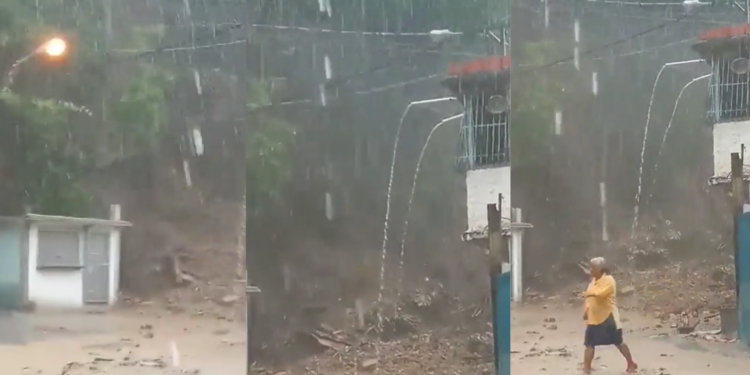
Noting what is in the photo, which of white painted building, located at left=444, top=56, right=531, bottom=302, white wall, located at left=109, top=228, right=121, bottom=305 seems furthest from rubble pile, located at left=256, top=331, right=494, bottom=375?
white wall, located at left=109, top=228, right=121, bottom=305

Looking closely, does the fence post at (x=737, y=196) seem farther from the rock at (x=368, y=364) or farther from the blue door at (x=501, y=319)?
the rock at (x=368, y=364)

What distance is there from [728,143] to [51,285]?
3645 mm

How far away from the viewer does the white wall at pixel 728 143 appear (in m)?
4.11

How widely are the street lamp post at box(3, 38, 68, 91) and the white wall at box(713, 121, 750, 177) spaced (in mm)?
3463

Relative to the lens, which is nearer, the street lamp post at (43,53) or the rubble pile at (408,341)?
the street lamp post at (43,53)

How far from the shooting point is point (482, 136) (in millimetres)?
4074

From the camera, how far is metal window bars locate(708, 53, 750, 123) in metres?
4.11

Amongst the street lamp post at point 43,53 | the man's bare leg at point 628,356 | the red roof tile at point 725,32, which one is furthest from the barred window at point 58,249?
the red roof tile at point 725,32

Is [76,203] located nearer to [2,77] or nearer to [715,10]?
[2,77]

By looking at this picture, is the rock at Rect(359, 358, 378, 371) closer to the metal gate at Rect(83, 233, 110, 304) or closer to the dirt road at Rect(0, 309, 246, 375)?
the dirt road at Rect(0, 309, 246, 375)

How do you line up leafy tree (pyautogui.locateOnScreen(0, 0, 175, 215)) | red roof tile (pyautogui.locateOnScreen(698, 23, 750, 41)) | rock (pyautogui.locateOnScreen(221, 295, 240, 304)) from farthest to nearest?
red roof tile (pyautogui.locateOnScreen(698, 23, 750, 41)) < rock (pyautogui.locateOnScreen(221, 295, 240, 304)) < leafy tree (pyautogui.locateOnScreen(0, 0, 175, 215))

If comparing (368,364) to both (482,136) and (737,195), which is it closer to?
(482,136)

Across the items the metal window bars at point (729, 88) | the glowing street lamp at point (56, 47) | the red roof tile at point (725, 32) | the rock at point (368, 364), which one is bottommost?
the rock at point (368, 364)

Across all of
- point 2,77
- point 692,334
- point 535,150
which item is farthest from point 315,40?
point 692,334
